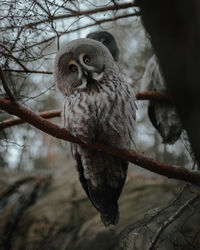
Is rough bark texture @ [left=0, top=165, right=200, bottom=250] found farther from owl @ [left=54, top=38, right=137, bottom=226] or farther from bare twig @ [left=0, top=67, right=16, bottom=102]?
bare twig @ [left=0, top=67, right=16, bottom=102]

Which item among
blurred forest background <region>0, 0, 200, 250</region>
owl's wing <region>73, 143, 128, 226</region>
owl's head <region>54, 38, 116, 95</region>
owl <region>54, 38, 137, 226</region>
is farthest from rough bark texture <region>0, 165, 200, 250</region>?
owl's head <region>54, 38, 116, 95</region>

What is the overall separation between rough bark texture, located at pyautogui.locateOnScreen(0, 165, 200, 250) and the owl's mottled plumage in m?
0.68

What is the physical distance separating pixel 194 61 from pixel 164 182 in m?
3.72

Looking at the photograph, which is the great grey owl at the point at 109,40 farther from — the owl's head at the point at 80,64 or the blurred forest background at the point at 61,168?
the owl's head at the point at 80,64

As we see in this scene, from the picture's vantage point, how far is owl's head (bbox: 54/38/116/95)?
2.39 m

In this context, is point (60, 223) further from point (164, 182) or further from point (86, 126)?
point (86, 126)

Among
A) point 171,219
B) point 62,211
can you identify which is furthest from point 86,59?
point 62,211

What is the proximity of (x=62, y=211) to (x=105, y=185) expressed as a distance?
1997 millimetres

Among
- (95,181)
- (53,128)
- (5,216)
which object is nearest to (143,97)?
(95,181)

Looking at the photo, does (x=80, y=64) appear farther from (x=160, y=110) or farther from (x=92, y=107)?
(x=160, y=110)

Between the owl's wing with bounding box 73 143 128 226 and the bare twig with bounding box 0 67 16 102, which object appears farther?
the owl's wing with bounding box 73 143 128 226

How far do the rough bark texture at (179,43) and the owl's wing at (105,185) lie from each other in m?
1.62

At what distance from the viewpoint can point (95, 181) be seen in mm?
2541

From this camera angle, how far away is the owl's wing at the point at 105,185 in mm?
2490
